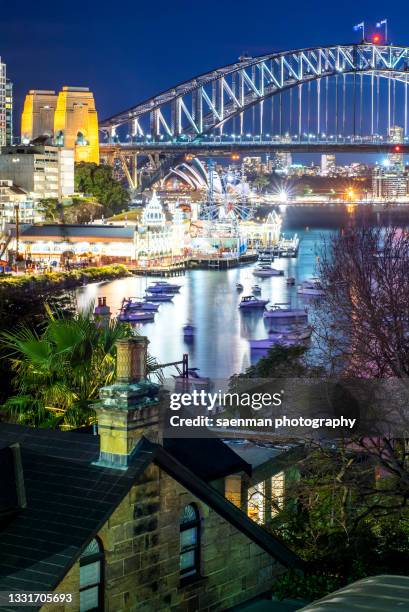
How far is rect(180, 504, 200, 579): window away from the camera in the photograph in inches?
229

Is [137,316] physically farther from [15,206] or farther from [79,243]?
[15,206]

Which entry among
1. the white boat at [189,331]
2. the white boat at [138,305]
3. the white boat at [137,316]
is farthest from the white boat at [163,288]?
the white boat at [189,331]

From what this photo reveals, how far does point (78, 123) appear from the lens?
8238 centimetres

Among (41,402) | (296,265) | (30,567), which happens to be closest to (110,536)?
(30,567)

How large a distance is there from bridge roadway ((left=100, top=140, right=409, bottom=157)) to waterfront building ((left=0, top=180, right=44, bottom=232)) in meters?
9.64

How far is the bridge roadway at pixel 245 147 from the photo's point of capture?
235 ft

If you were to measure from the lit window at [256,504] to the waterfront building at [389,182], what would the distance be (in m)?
94.2

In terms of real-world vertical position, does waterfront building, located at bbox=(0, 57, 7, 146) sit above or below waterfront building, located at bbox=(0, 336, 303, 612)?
above

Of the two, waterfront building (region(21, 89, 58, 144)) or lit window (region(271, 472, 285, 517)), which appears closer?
lit window (region(271, 472, 285, 517))

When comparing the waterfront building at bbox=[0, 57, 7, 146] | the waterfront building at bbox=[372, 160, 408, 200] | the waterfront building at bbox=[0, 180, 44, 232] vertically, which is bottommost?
the waterfront building at bbox=[0, 180, 44, 232]

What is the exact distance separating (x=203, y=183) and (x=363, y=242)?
7656 centimetres

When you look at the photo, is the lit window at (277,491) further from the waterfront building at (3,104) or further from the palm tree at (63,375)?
the waterfront building at (3,104)

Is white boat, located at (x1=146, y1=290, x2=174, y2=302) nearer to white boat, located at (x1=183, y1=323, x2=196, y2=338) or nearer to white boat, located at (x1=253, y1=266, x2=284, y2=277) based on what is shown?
white boat, located at (x1=183, y1=323, x2=196, y2=338)

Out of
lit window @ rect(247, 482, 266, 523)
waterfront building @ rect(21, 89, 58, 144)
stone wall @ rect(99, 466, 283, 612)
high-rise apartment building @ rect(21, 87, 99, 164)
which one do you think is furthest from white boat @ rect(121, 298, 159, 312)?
waterfront building @ rect(21, 89, 58, 144)
